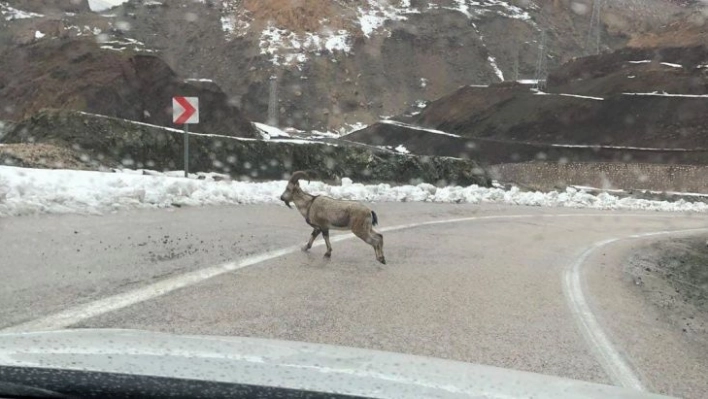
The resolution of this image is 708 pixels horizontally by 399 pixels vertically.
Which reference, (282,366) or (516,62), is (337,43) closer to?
(516,62)

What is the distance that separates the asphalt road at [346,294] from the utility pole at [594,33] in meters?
104

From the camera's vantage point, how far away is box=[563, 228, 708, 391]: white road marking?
211 inches

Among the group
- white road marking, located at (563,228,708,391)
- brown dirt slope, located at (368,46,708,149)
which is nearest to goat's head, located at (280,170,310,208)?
white road marking, located at (563,228,708,391)

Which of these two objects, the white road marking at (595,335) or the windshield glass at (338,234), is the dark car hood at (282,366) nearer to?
the windshield glass at (338,234)

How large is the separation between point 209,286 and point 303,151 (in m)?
18.9

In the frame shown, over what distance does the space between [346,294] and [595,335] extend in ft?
8.21

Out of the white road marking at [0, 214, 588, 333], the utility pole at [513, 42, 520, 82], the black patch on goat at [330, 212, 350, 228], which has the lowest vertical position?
the white road marking at [0, 214, 588, 333]

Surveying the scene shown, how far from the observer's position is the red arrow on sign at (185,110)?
18.4 m

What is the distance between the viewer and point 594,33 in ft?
369

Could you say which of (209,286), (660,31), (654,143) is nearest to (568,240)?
(209,286)

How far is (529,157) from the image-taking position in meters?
65.4

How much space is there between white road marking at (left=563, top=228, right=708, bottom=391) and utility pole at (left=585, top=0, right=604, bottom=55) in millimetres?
105225

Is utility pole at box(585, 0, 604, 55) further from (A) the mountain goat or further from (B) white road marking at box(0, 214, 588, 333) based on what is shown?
(B) white road marking at box(0, 214, 588, 333)

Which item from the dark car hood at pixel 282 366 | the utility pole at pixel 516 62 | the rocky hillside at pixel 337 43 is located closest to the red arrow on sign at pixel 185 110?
the dark car hood at pixel 282 366
